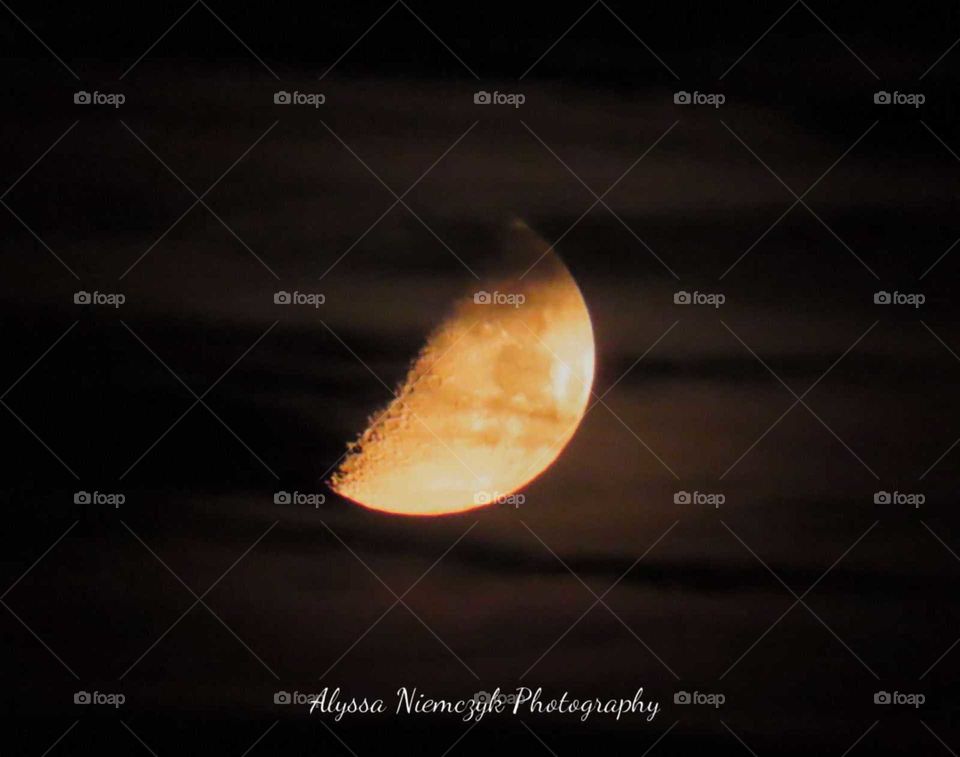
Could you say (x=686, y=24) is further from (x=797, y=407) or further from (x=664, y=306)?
(x=797, y=407)

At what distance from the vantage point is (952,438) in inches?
113

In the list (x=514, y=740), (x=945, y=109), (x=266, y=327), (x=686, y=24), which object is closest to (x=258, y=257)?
(x=266, y=327)

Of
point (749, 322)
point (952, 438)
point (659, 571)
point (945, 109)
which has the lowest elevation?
point (659, 571)

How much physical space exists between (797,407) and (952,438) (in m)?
0.55

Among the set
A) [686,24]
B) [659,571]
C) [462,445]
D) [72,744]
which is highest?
[686,24]

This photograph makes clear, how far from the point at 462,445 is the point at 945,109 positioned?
2.06 metres

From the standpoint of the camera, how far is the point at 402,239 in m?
2.84

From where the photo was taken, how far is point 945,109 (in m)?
2.91

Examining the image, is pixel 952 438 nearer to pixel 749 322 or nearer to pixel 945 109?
pixel 749 322

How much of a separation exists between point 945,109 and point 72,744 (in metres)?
3.79

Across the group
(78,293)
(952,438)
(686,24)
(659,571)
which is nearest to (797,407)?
(952,438)

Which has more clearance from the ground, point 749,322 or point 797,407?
point 749,322

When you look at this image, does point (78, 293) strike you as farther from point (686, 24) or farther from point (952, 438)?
point (952, 438)

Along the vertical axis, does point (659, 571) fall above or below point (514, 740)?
above
